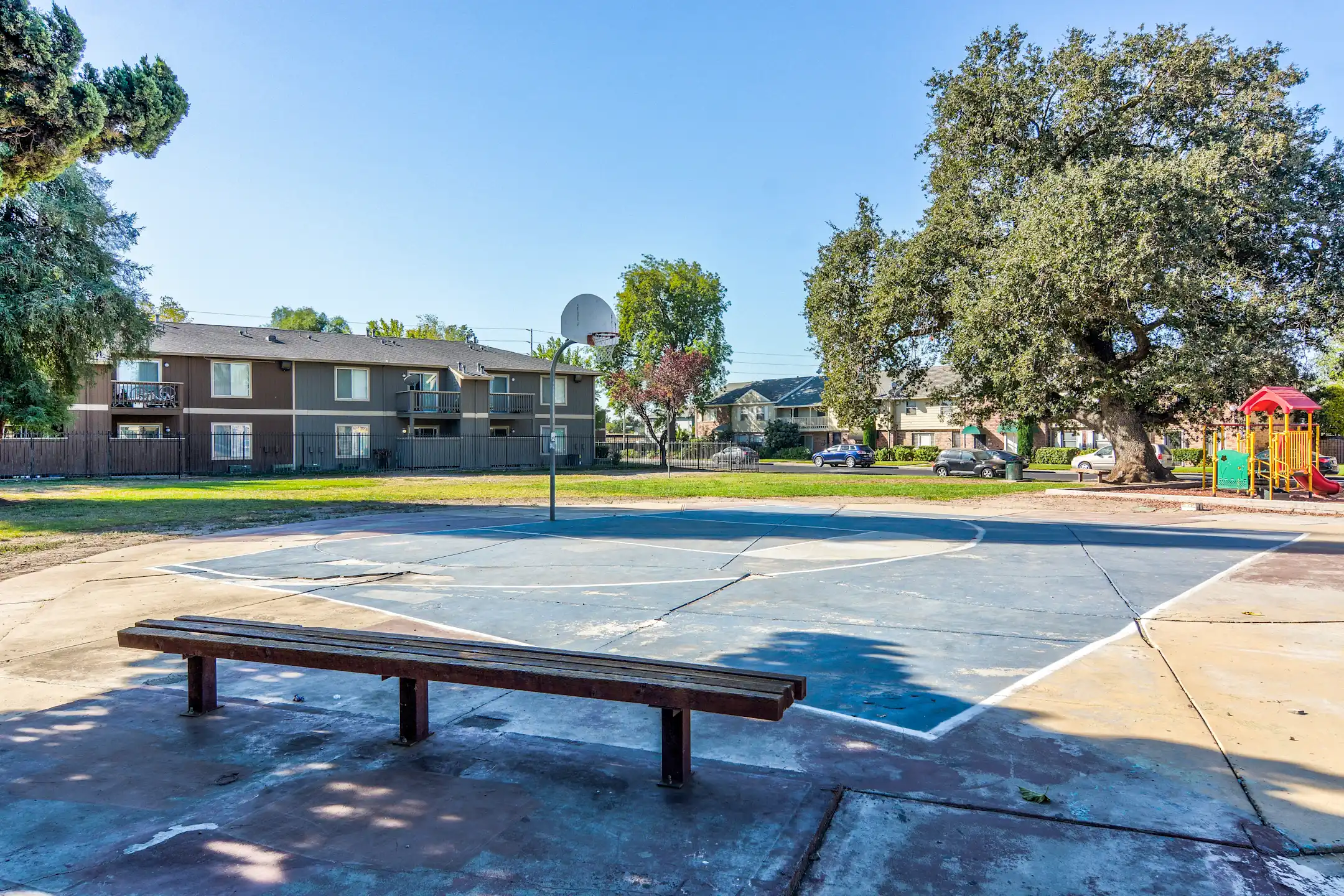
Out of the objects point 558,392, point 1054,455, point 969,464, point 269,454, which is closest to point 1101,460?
point 1054,455

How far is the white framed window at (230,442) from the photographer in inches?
1578

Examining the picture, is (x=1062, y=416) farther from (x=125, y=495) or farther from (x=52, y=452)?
(x=52, y=452)

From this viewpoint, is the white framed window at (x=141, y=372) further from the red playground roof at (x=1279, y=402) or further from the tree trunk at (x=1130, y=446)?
the red playground roof at (x=1279, y=402)

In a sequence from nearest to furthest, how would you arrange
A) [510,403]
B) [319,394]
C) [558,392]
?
1. [319,394]
2. [510,403]
3. [558,392]

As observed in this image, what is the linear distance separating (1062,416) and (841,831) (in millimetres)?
29727

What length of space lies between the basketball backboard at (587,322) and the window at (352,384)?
3017 centimetres

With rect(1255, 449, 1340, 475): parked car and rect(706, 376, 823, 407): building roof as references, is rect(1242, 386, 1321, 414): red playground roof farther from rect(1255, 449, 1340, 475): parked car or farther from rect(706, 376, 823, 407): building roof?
rect(706, 376, 823, 407): building roof

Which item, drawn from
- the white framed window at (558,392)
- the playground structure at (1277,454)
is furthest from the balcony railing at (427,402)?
the playground structure at (1277,454)

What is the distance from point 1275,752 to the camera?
166 inches

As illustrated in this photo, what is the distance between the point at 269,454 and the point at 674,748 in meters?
42.9

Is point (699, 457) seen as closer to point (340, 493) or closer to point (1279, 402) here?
point (340, 493)

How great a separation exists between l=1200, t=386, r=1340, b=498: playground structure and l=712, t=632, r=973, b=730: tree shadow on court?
76.1 ft

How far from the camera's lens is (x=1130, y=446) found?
30.5 meters

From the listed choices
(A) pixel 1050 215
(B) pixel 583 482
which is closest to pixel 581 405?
(B) pixel 583 482
